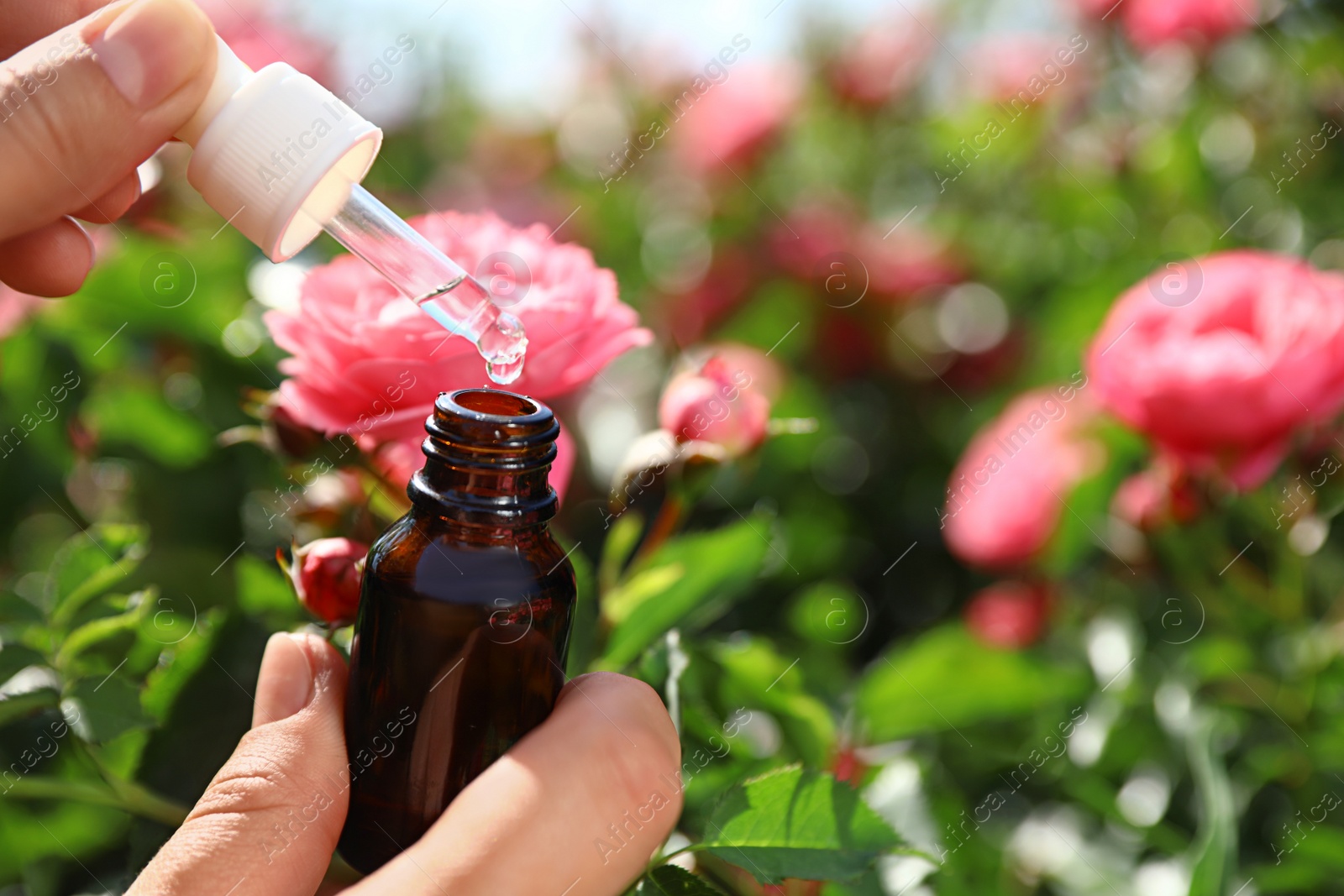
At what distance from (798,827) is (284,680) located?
21 centimetres

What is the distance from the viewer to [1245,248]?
1107 mm

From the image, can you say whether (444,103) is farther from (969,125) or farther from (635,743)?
(635,743)

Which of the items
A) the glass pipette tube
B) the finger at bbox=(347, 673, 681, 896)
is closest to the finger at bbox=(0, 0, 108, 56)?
the glass pipette tube

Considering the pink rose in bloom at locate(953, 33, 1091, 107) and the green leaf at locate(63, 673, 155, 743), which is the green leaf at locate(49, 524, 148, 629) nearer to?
the green leaf at locate(63, 673, 155, 743)

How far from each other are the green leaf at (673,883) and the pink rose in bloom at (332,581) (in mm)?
159

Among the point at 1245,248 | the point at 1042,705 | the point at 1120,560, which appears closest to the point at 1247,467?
the point at 1042,705

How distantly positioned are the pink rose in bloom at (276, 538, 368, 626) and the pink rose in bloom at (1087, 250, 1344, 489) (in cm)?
53

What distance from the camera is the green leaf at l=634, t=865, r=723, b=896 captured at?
1.34 ft

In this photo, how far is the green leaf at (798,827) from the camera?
0.42 meters

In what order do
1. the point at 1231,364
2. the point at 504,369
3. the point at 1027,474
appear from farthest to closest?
the point at 1027,474
the point at 1231,364
the point at 504,369

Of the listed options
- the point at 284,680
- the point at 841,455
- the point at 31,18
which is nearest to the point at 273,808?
the point at 284,680

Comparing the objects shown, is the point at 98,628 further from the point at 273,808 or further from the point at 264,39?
the point at 264,39

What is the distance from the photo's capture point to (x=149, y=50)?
1.28 feet

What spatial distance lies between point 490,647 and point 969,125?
4.42 ft
